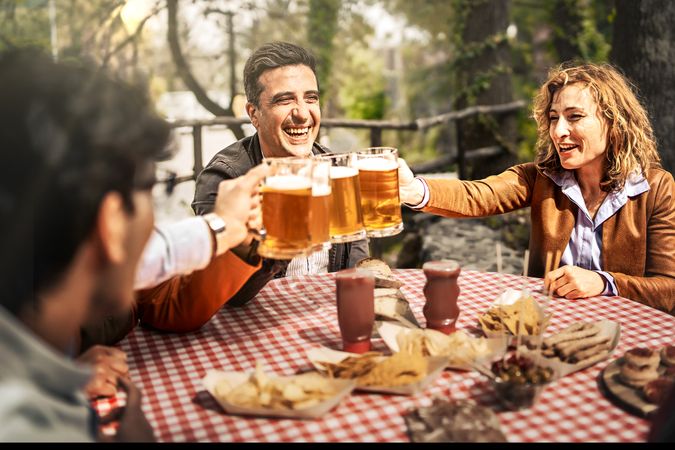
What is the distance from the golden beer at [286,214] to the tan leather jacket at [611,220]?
1156mm

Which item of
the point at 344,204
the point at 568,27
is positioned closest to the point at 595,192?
the point at 344,204

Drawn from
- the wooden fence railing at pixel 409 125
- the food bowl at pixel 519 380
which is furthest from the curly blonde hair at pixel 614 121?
the wooden fence railing at pixel 409 125

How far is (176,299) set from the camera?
195 centimetres

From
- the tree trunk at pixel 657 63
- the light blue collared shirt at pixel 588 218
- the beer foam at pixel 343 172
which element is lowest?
the light blue collared shirt at pixel 588 218

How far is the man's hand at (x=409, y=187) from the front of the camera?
2.68m

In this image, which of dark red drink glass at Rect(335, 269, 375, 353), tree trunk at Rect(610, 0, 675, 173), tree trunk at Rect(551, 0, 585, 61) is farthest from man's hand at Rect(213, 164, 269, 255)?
tree trunk at Rect(551, 0, 585, 61)

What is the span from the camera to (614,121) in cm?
268

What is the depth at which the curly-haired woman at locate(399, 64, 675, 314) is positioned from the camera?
2.59m

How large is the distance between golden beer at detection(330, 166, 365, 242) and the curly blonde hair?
1182mm

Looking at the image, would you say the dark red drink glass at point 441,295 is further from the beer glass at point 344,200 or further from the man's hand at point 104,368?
the man's hand at point 104,368

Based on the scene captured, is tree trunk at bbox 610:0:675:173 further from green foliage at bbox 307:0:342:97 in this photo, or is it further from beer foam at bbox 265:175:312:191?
green foliage at bbox 307:0:342:97

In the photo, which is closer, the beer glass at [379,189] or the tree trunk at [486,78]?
the beer glass at [379,189]

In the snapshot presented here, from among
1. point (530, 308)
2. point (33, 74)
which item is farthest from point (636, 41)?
point (33, 74)

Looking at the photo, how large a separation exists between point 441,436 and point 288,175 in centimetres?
75
